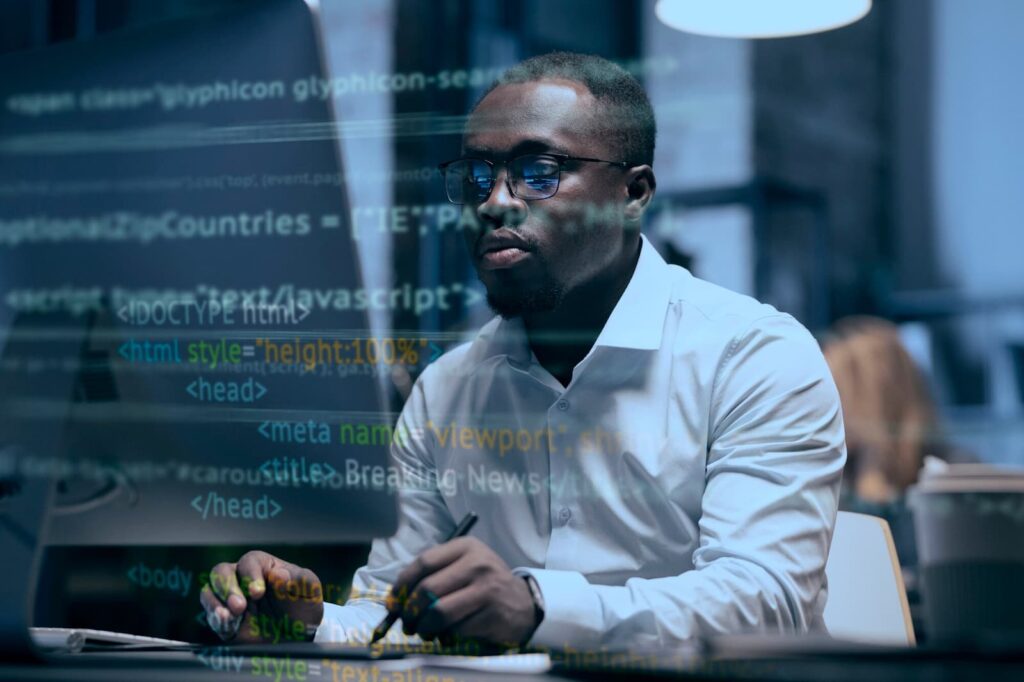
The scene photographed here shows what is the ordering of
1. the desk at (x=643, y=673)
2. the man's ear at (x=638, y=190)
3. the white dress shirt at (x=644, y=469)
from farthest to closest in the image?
the man's ear at (x=638, y=190)
the white dress shirt at (x=644, y=469)
the desk at (x=643, y=673)

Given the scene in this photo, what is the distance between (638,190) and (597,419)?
259mm

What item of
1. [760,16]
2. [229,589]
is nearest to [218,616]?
[229,589]

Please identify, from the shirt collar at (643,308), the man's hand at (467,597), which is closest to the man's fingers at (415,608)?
the man's hand at (467,597)

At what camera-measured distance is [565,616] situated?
1.12 meters

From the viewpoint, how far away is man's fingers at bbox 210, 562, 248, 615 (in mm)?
1241

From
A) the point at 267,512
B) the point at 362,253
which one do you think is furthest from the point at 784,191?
the point at 267,512

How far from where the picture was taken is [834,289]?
118 cm

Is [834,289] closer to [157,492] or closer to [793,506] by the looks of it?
[793,506]

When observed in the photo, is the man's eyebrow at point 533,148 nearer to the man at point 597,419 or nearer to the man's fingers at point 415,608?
the man at point 597,419

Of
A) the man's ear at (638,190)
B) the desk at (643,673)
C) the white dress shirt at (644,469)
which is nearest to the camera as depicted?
the desk at (643,673)

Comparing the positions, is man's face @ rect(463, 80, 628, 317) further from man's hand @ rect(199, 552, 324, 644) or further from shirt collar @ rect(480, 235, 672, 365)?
man's hand @ rect(199, 552, 324, 644)

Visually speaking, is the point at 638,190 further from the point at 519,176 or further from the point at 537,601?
the point at 537,601

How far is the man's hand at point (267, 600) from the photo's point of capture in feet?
4.05

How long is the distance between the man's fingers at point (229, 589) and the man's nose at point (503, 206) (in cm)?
49
